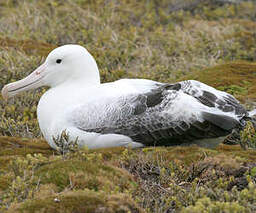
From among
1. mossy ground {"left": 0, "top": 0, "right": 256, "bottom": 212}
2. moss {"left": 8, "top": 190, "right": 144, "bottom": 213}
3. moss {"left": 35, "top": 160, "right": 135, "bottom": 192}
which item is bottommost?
mossy ground {"left": 0, "top": 0, "right": 256, "bottom": 212}

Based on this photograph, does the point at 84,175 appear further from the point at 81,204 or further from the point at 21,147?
the point at 21,147

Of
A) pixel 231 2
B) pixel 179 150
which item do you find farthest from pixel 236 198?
pixel 231 2

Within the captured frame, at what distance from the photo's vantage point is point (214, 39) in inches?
510

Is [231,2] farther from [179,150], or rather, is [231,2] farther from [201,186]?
[201,186]

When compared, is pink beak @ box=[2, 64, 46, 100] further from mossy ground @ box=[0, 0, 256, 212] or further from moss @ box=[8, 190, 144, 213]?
moss @ box=[8, 190, 144, 213]

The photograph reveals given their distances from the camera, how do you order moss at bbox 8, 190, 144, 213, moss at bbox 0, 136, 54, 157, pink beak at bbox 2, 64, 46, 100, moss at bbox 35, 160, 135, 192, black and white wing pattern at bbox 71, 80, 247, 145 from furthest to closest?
pink beak at bbox 2, 64, 46, 100 → black and white wing pattern at bbox 71, 80, 247, 145 → moss at bbox 0, 136, 54, 157 → moss at bbox 35, 160, 135, 192 → moss at bbox 8, 190, 144, 213

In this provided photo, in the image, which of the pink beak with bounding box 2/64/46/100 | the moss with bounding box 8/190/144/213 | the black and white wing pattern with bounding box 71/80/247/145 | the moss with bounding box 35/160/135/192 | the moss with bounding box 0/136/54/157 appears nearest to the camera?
the moss with bounding box 8/190/144/213

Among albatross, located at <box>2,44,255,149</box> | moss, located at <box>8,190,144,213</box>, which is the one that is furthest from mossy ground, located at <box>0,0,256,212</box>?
albatross, located at <box>2,44,255,149</box>

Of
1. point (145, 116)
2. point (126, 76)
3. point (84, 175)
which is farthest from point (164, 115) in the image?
point (126, 76)

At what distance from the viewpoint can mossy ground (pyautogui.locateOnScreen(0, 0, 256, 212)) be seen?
4879 millimetres

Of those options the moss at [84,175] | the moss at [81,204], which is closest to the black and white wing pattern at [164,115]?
the moss at [84,175]

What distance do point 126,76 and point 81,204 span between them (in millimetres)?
6513

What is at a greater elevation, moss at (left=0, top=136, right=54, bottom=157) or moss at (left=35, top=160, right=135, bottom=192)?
moss at (left=35, top=160, right=135, bottom=192)

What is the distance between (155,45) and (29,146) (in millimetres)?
6754
